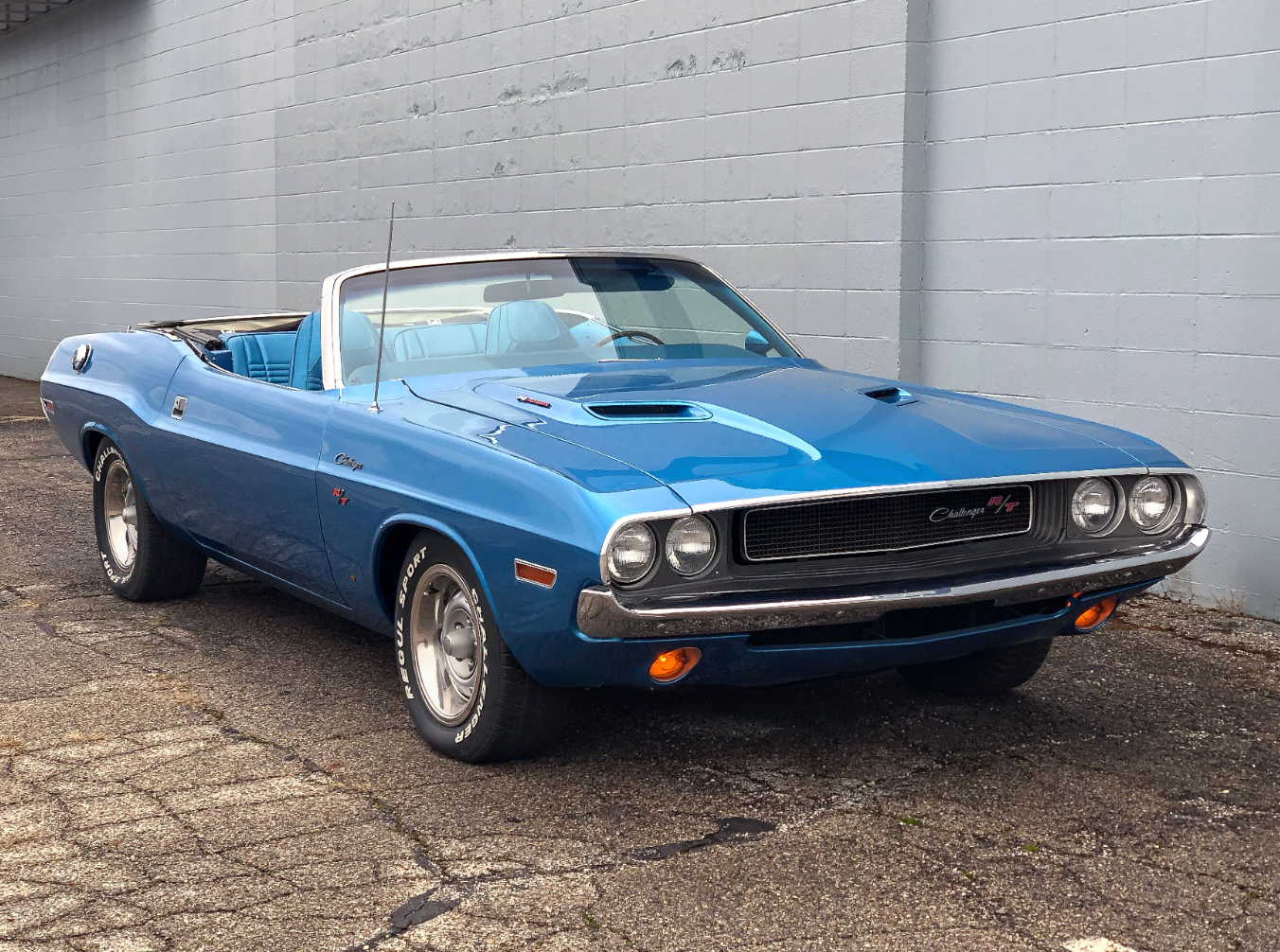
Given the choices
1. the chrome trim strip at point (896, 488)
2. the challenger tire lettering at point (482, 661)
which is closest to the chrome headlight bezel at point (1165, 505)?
the chrome trim strip at point (896, 488)

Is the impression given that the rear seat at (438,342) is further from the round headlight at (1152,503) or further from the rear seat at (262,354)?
the round headlight at (1152,503)

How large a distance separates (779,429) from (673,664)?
27.4 inches

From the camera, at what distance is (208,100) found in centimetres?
1327

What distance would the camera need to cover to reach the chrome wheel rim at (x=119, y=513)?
19.6ft

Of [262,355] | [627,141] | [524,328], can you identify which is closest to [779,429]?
[524,328]

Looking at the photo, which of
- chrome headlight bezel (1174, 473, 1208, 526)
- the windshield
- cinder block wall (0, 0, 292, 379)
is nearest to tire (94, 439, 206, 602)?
the windshield

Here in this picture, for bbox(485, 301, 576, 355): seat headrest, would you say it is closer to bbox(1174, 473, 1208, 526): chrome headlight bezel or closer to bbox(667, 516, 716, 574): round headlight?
bbox(667, 516, 716, 574): round headlight

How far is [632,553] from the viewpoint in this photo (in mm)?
3373

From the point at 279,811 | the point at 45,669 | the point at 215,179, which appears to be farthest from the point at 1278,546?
the point at 215,179

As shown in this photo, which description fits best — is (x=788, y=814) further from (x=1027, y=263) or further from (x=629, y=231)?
(x=629, y=231)

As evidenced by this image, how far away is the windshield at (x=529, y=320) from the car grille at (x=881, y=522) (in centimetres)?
138

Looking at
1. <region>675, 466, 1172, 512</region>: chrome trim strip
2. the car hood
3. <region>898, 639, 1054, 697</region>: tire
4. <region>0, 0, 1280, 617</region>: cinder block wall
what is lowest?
<region>898, 639, 1054, 697</region>: tire

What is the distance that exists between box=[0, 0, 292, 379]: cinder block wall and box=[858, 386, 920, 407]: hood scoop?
8.73 metres

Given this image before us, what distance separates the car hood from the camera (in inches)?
139
